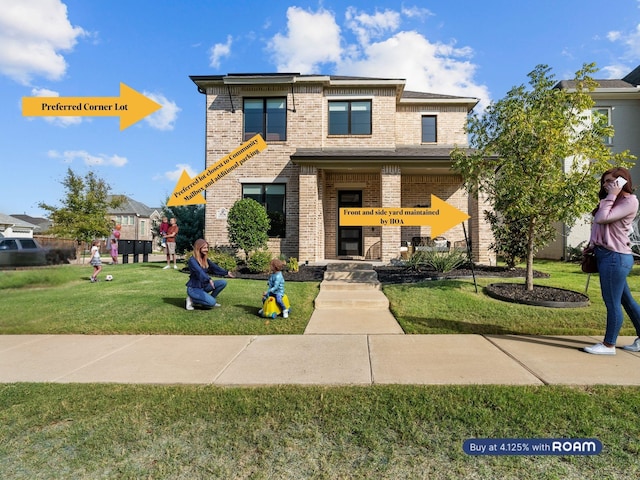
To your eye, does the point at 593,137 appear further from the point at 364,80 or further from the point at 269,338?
the point at 364,80

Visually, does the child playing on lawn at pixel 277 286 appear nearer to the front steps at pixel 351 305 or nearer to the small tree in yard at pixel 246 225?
the front steps at pixel 351 305

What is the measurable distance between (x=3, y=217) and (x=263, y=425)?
49.9 metres

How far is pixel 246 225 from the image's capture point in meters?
11.6

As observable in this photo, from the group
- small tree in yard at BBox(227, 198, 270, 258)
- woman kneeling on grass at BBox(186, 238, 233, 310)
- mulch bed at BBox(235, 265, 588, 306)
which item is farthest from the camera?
small tree in yard at BBox(227, 198, 270, 258)

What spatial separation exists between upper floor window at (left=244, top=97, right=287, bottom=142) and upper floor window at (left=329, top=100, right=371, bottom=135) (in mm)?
2123

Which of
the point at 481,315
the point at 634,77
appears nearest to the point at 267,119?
the point at 481,315

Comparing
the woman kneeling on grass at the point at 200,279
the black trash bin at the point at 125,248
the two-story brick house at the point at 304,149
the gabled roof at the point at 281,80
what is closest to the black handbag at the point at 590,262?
the woman kneeling on grass at the point at 200,279

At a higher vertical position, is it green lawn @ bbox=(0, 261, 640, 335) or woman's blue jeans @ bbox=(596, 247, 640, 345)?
woman's blue jeans @ bbox=(596, 247, 640, 345)

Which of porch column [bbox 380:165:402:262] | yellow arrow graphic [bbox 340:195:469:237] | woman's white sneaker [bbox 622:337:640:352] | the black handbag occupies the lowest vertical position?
woman's white sneaker [bbox 622:337:640:352]

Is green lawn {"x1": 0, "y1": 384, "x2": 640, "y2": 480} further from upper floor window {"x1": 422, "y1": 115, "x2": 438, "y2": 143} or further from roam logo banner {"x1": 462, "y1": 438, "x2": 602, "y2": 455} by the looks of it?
upper floor window {"x1": 422, "y1": 115, "x2": 438, "y2": 143}

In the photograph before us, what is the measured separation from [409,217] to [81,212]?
70.8 ft

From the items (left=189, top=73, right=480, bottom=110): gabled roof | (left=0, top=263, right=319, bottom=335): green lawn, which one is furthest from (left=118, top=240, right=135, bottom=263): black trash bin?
(left=0, top=263, right=319, bottom=335): green lawn

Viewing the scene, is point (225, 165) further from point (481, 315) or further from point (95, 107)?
point (481, 315)

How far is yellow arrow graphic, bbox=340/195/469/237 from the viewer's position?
12.7 meters
